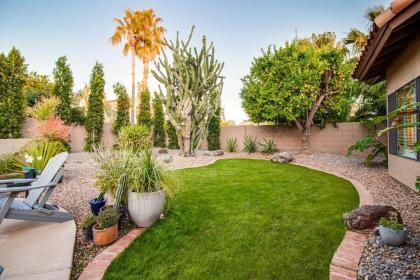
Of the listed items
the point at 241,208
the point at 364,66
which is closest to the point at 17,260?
the point at 241,208

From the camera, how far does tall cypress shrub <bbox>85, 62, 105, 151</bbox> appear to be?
46.4 feet

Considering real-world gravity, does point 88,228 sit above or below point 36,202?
below

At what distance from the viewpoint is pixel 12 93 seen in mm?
11312

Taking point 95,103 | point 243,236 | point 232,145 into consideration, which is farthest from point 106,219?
point 95,103

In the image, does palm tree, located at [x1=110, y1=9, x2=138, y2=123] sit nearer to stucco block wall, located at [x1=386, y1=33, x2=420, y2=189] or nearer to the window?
stucco block wall, located at [x1=386, y1=33, x2=420, y2=189]

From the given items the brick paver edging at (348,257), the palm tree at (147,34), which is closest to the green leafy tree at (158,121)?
the palm tree at (147,34)

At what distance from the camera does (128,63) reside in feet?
66.2

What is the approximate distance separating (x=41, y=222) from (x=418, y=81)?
676cm

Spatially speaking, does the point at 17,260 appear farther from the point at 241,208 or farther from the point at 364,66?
the point at 364,66

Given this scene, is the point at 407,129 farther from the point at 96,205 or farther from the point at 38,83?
the point at 38,83

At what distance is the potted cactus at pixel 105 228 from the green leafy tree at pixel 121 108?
43.5 ft

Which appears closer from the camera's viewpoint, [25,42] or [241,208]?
[241,208]

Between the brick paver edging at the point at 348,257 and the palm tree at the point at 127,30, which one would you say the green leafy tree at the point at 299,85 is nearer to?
the brick paver edging at the point at 348,257

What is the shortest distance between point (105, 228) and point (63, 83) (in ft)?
44.4
